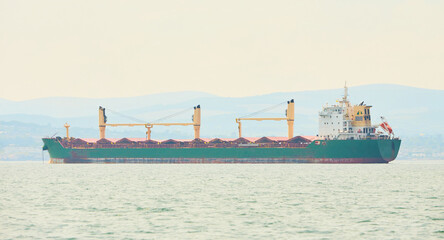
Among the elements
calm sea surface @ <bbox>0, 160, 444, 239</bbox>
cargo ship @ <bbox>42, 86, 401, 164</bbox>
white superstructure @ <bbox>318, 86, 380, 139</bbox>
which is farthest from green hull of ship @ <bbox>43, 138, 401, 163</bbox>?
calm sea surface @ <bbox>0, 160, 444, 239</bbox>

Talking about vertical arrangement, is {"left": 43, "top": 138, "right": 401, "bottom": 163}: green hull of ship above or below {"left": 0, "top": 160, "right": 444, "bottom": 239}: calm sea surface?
above

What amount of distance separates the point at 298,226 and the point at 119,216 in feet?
30.9

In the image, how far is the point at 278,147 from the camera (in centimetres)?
10994

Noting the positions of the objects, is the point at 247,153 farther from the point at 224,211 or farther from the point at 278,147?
the point at 224,211

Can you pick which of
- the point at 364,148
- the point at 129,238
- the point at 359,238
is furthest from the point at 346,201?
the point at 364,148

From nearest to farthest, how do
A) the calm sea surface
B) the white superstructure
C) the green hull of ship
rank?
the calm sea surface, the green hull of ship, the white superstructure

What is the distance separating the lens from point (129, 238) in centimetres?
3169

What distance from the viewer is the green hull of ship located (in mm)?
103500

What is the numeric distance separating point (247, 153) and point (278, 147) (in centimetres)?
498

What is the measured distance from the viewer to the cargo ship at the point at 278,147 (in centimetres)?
10388

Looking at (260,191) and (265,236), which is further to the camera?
(260,191)

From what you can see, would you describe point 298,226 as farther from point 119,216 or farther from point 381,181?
point 381,181

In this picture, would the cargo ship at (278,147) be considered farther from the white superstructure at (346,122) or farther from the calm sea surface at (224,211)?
the calm sea surface at (224,211)

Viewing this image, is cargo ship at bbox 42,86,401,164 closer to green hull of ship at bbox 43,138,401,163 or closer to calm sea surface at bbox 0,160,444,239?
green hull of ship at bbox 43,138,401,163
